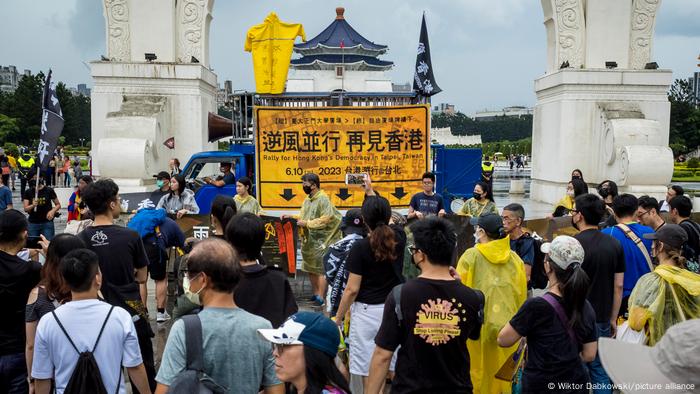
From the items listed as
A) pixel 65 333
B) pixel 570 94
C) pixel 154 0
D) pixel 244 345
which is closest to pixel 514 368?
pixel 244 345

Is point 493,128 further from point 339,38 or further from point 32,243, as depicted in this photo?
point 32,243

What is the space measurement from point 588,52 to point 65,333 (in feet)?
56.2

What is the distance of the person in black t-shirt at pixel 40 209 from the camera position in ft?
34.0

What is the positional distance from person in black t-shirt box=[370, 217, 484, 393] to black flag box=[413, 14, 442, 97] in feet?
43.0

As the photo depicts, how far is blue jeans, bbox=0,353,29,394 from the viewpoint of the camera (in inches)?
166

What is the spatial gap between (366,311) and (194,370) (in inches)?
85.7

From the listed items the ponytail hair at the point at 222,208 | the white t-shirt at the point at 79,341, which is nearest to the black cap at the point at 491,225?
the ponytail hair at the point at 222,208

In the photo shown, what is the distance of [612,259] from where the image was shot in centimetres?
543

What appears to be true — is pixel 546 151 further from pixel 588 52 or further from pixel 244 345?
pixel 244 345

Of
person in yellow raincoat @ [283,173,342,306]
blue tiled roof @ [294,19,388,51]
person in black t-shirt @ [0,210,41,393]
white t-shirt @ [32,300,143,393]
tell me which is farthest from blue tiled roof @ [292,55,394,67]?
white t-shirt @ [32,300,143,393]

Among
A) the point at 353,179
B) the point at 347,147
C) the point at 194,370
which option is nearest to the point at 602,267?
the point at 194,370

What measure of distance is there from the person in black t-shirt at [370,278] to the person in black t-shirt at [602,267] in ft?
5.42

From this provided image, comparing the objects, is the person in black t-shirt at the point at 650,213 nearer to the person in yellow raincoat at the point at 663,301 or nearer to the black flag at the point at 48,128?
the person in yellow raincoat at the point at 663,301

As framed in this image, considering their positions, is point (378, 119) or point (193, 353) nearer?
point (193, 353)
